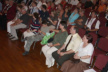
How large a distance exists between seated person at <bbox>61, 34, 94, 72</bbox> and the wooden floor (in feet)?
2.25

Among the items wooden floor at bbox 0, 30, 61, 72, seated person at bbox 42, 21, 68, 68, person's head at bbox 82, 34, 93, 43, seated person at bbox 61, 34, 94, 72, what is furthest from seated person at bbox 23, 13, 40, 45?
person's head at bbox 82, 34, 93, 43

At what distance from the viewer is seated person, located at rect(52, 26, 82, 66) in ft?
9.00

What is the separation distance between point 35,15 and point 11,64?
1684mm

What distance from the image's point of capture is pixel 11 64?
10.6ft

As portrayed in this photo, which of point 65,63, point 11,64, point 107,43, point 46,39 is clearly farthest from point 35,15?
point 107,43

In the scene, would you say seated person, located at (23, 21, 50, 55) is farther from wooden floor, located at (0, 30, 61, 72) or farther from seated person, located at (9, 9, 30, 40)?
seated person, located at (9, 9, 30, 40)

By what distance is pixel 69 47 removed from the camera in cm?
287

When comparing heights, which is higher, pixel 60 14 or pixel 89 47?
pixel 60 14

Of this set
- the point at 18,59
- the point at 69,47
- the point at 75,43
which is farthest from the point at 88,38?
the point at 18,59

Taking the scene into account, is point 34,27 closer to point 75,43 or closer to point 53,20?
point 53,20

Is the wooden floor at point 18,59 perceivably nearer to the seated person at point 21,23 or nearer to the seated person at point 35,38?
the seated person at point 35,38

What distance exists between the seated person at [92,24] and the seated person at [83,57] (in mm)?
1500

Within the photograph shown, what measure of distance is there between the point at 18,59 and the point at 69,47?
1.57m

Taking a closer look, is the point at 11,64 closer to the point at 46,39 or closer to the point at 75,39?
the point at 46,39
